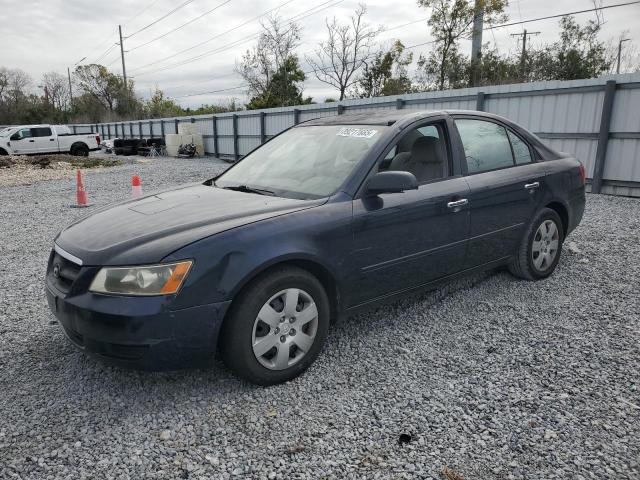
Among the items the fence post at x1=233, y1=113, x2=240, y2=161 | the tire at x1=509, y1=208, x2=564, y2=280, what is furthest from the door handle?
the fence post at x1=233, y1=113, x2=240, y2=161

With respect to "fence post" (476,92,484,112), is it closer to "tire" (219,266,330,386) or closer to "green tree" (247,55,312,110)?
"tire" (219,266,330,386)

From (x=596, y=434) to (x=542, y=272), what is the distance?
2.42m

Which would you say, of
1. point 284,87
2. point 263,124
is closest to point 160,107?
point 284,87

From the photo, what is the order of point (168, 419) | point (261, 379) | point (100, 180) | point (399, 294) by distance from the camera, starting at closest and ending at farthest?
1. point (168, 419)
2. point (261, 379)
3. point (399, 294)
4. point (100, 180)

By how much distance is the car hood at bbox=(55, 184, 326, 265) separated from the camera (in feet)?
8.41

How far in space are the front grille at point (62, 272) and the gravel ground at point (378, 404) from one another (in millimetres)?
639

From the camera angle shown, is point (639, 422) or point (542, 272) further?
point (542, 272)

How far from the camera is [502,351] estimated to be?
3.30 meters

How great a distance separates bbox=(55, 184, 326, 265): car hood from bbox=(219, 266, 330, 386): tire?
1.30 feet

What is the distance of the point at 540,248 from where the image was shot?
179 inches

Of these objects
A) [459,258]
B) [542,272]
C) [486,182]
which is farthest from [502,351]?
[542,272]

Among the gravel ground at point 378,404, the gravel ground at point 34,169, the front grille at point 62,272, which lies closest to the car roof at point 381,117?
the gravel ground at point 378,404

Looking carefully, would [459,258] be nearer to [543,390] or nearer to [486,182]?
[486,182]

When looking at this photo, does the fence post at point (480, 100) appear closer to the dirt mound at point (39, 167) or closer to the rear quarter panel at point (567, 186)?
the rear quarter panel at point (567, 186)
